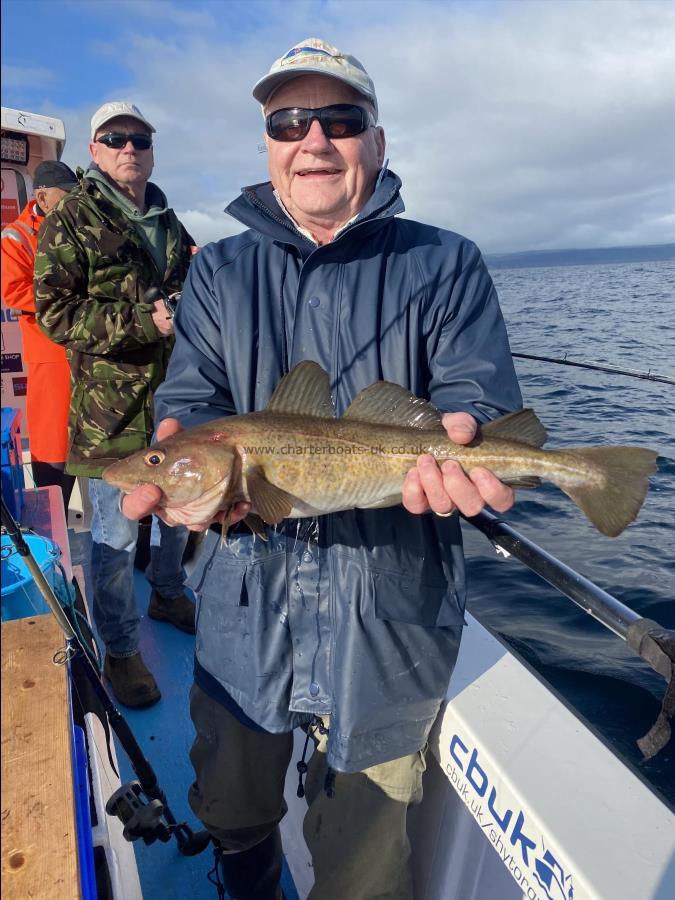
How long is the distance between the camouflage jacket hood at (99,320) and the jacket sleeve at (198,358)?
157 cm

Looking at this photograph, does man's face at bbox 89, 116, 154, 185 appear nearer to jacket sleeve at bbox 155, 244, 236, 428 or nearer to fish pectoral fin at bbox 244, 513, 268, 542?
jacket sleeve at bbox 155, 244, 236, 428

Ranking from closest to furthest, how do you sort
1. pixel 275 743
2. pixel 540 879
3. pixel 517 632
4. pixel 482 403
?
pixel 540 879 → pixel 482 403 → pixel 275 743 → pixel 517 632

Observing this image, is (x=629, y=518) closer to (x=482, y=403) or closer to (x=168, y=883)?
(x=482, y=403)

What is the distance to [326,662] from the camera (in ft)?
8.50

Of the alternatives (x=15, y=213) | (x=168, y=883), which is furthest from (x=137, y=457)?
(x=15, y=213)

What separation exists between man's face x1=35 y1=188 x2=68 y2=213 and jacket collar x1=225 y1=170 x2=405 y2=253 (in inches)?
141

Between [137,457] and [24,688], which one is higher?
[137,457]

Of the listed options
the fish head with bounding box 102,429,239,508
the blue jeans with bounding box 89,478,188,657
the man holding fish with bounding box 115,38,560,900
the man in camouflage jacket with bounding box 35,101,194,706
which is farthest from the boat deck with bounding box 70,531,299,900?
the fish head with bounding box 102,429,239,508

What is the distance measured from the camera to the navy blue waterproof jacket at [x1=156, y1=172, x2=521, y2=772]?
8.28 feet

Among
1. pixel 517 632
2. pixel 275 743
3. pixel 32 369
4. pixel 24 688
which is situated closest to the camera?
pixel 24 688

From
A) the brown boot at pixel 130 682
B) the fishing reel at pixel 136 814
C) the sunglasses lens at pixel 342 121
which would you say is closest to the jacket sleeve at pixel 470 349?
the sunglasses lens at pixel 342 121

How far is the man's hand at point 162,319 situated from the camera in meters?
4.16

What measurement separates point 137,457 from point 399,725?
157cm

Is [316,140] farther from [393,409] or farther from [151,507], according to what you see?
[151,507]
